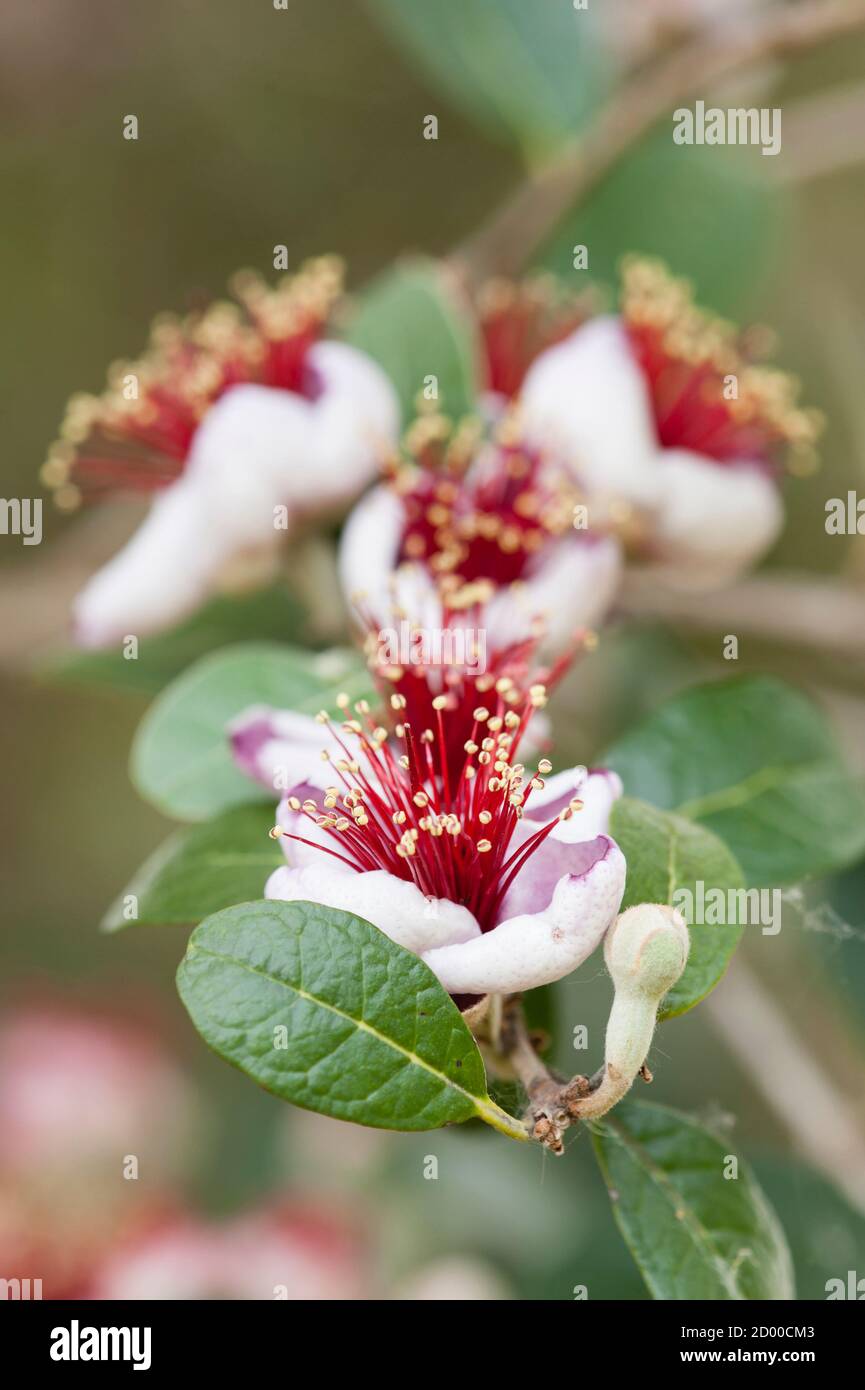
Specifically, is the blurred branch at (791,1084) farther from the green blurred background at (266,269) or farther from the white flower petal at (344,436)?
the white flower petal at (344,436)

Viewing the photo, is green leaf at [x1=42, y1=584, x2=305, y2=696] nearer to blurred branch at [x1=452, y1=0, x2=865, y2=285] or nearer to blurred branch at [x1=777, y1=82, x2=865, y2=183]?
blurred branch at [x1=452, y1=0, x2=865, y2=285]

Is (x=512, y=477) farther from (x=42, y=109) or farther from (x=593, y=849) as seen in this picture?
(x=42, y=109)

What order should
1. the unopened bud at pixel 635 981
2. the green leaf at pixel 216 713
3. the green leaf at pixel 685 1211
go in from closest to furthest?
the unopened bud at pixel 635 981 < the green leaf at pixel 685 1211 < the green leaf at pixel 216 713

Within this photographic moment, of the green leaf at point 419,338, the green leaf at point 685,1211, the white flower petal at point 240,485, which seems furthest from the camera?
the green leaf at point 419,338

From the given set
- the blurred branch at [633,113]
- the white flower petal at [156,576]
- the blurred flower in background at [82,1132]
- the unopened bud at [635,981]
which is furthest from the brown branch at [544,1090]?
the blurred branch at [633,113]

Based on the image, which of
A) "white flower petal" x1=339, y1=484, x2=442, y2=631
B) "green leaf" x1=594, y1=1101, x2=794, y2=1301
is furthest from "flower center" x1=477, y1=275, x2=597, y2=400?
"green leaf" x1=594, y1=1101, x2=794, y2=1301

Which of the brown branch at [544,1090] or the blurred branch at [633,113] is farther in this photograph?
the blurred branch at [633,113]
